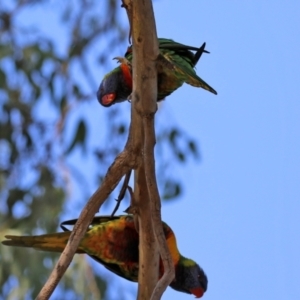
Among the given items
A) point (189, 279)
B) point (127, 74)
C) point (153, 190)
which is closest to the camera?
point (153, 190)

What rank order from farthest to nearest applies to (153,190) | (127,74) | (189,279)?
(189,279)
(127,74)
(153,190)

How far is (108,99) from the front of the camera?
2.29 meters

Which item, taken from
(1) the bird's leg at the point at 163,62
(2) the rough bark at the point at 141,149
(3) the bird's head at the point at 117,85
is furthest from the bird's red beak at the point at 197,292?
Result: (1) the bird's leg at the point at 163,62

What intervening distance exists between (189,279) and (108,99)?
26.4 inches

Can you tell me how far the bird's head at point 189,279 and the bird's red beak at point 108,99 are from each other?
1.89 ft

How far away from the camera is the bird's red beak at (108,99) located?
226cm

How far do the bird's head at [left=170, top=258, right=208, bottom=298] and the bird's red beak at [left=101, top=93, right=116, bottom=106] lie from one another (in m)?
0.58

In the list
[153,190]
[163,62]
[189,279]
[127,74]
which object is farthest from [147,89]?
[189,279]

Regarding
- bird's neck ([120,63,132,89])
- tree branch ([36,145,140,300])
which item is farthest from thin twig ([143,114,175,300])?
bird's neck ([120,63,132,89])

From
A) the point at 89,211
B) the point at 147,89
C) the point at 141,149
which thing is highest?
the point at 147,89

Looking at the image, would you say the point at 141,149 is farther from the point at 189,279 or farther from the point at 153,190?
the point at 189,279

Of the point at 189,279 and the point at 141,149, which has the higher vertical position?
the point at 141,149

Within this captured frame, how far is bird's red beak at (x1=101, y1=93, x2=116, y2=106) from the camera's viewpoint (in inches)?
88.9

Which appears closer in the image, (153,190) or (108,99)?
(153,190)
